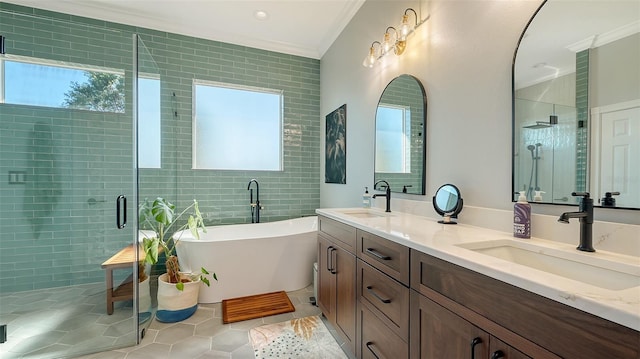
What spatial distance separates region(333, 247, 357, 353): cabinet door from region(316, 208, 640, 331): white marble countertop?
29 centimetres

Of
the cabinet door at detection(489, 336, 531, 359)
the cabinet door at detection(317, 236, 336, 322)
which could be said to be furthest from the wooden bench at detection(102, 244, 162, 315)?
the cabinet door at detection(489, 336, 531, 359)

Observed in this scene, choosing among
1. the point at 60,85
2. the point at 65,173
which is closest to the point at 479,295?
the point at 65,173

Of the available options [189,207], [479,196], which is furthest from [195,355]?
[479,196]

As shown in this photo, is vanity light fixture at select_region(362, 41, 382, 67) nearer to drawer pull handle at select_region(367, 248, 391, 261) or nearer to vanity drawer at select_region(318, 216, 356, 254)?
vanity drawer at select_region(318, 216, 356, 254)

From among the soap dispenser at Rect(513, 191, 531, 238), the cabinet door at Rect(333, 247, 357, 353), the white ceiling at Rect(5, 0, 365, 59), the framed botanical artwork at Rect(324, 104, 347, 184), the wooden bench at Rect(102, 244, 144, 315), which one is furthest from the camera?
the framed botanical artwork at Rect(324, 104, 347, 184)

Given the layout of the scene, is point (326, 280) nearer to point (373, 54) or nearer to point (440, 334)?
point (440, 334)

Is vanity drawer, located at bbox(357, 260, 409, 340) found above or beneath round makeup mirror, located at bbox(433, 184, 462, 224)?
beneath

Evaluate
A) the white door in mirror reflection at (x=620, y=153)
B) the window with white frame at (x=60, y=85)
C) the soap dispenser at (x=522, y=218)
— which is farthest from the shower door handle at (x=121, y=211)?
the white door in mirror reflection at (x=620, y=153)

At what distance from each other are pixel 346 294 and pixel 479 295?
3.55ft

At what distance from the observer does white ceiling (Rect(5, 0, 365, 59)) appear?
9.31 ft

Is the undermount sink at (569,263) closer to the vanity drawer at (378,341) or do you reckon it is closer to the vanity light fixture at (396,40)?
the vanity drawer at (378,341)

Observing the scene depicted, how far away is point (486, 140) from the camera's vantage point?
1.44m

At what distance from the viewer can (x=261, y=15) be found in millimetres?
3020

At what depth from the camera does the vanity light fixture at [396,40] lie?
1.94 m
